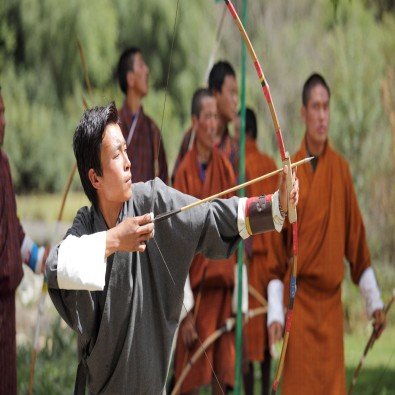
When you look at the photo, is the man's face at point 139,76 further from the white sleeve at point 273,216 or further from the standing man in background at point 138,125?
the white sleeve at point 273,216

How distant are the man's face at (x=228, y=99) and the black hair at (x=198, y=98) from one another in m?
0.04

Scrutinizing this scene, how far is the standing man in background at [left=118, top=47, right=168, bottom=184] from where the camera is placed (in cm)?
602

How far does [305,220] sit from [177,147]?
1041mm

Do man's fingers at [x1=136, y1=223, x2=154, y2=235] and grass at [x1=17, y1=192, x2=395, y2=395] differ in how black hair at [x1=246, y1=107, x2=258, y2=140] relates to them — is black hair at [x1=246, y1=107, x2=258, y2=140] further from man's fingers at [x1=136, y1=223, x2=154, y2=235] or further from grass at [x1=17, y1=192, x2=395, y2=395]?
man's fingers at [x1=136, y1=223, x2=154, y2=235]

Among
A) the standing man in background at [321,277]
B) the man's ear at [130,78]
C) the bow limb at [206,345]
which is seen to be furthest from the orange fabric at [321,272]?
the man's ear at [130,78]

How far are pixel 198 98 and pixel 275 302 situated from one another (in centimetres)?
109

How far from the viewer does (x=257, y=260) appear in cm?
603

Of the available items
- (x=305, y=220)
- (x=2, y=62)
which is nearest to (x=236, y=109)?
(x=305, y=220)

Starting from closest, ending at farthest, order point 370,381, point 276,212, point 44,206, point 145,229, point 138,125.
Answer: point 145,229
point 276,212
point 370,381
point 138,125
point 44,206

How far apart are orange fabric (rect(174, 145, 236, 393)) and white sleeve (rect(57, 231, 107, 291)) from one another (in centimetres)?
208

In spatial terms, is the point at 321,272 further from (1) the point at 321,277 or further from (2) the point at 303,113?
(2) the point at 303,113

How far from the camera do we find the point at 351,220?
546 centimetres

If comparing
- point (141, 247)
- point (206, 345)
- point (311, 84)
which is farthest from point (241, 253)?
point (141, 247)

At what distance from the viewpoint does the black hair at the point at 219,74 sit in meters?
6.07
